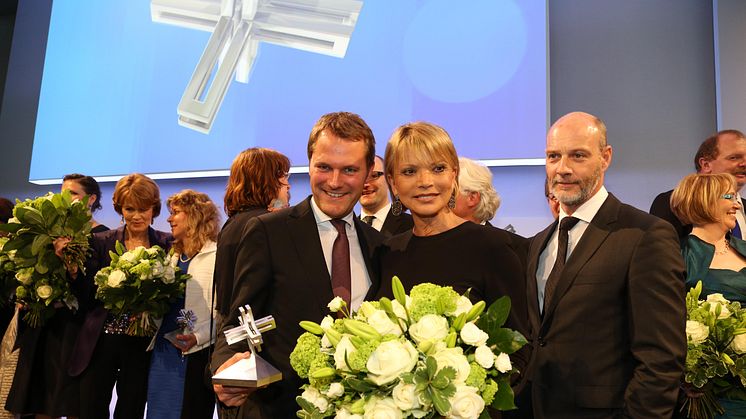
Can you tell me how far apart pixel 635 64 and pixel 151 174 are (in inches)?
173

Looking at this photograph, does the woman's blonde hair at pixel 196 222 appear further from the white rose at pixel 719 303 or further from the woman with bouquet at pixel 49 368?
the white rose at pixel 719 303

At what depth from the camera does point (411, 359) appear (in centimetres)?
137

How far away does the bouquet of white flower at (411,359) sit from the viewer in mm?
1351

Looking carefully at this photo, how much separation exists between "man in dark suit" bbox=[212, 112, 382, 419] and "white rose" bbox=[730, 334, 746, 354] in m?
1.62

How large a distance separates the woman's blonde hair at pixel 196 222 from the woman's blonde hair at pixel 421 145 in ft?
8.14

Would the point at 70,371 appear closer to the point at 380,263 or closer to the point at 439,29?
the point at 380,263

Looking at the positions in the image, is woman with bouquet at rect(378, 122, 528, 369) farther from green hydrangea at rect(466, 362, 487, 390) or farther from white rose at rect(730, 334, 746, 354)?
white rose at rect(730, 334, 746, 354)

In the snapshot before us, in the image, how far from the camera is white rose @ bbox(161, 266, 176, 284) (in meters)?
3.99

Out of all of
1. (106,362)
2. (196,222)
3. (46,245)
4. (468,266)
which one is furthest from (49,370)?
(468,266)

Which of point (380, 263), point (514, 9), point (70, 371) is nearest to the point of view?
point (380, 263)

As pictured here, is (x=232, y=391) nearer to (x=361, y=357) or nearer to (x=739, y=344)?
(x=361, y=357)

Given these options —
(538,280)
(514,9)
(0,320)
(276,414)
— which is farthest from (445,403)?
(0,320)

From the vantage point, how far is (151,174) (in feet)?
21.0

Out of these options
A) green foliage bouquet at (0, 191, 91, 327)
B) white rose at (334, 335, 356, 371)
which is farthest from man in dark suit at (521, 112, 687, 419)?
green foliage bouquet at (0, 191, 91, 327)
